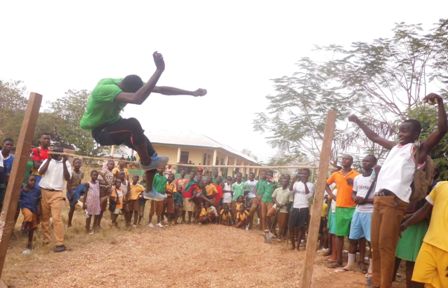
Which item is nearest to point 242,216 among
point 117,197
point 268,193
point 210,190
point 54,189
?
point 210,190

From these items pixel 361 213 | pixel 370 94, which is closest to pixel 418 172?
pixel 361 213

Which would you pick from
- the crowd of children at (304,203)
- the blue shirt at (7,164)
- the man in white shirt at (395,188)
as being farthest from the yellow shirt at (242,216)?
the man in white shirt at (395,188)

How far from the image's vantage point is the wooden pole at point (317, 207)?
11.5 feet

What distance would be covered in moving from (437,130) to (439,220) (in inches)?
31.7

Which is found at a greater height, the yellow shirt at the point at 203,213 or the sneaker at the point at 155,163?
the sneaker at the point at 155,163

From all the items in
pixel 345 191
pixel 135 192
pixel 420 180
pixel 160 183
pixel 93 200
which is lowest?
pixel 93 200

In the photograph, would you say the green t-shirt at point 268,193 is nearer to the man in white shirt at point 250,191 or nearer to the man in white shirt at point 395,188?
the man in white shirt at point 250,191

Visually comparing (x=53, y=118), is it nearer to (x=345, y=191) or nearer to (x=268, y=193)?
(x=268, y=193)

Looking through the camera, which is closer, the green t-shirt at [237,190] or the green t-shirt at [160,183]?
the green t-shirt at [160,183]

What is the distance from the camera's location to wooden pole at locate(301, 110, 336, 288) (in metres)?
3.51

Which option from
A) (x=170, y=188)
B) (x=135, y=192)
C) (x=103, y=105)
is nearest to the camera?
(x=103, y=105)

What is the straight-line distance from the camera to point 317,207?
3.58 metres

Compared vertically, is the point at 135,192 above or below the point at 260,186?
below

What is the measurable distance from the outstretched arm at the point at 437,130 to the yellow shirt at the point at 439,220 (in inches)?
13.1
